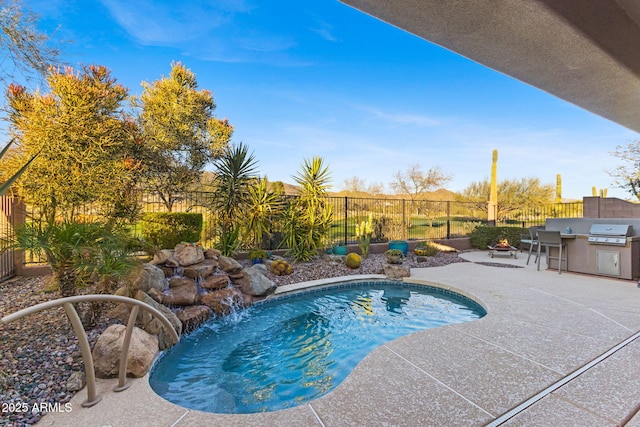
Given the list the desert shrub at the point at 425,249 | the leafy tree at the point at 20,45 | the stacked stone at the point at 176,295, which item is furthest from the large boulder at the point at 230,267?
the desert shrub at the point at 425,249

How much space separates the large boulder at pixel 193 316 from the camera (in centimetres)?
402

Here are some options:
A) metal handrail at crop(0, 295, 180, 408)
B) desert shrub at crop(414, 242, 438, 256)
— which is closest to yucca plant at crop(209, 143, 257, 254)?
metal handrail at crop(0, 295, 180, 408)

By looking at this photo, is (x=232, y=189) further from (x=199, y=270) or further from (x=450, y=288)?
(x=450, y=288)

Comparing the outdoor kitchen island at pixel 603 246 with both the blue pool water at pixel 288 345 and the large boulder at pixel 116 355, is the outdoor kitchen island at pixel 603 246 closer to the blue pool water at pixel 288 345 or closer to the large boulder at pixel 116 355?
the blue pool water at pixel 288 345

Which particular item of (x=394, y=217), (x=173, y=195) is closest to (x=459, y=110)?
(x=394, y=217)

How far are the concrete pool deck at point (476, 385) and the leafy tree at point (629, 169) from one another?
583 inches

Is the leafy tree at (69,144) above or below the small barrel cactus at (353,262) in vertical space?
above

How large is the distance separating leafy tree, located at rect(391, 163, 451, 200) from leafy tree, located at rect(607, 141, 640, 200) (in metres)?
7.74

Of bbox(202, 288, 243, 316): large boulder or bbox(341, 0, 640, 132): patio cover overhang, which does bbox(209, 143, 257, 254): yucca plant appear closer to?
bbox(202, 288, 243, 316): large boulder

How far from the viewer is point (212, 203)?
7.09 meters

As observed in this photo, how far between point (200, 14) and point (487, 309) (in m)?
9.05

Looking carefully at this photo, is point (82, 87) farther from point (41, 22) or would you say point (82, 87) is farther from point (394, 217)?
point (394, 217)

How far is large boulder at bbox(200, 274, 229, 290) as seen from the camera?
5.02 metres

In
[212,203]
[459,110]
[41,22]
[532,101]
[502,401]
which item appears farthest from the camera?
[459,110]
